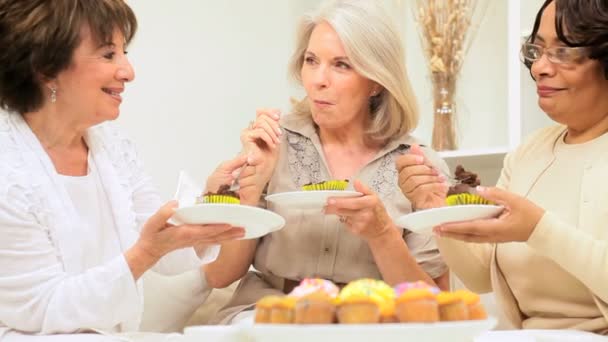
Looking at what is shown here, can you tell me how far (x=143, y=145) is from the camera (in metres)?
3.12

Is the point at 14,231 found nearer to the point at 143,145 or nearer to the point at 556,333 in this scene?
the point at 556,333

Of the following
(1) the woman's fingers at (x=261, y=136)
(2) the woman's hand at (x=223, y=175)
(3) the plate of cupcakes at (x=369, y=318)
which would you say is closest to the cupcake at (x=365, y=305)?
(3) the plate of cupcakes at (x=369, y=318)

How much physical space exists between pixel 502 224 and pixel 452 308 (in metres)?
0.63

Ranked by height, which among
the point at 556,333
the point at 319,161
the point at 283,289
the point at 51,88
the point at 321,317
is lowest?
the point at 283,289

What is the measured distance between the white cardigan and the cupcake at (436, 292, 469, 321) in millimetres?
844

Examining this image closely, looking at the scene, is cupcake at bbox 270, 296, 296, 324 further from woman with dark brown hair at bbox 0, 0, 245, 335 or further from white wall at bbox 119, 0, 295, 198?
white wall at bbox 119, 0, 295, 198

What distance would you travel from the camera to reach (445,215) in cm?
157

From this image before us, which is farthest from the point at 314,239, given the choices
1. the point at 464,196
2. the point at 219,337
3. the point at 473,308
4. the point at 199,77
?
the point at 199,77

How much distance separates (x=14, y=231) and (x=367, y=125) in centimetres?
103

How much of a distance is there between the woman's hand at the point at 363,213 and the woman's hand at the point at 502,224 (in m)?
0.27

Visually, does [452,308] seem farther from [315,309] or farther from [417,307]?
[315,309]

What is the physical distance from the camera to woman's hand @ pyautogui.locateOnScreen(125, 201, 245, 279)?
165 centimetres

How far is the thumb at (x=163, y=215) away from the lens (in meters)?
1.63

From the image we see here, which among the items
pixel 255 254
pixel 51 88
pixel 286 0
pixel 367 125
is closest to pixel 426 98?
pixel 286 0
